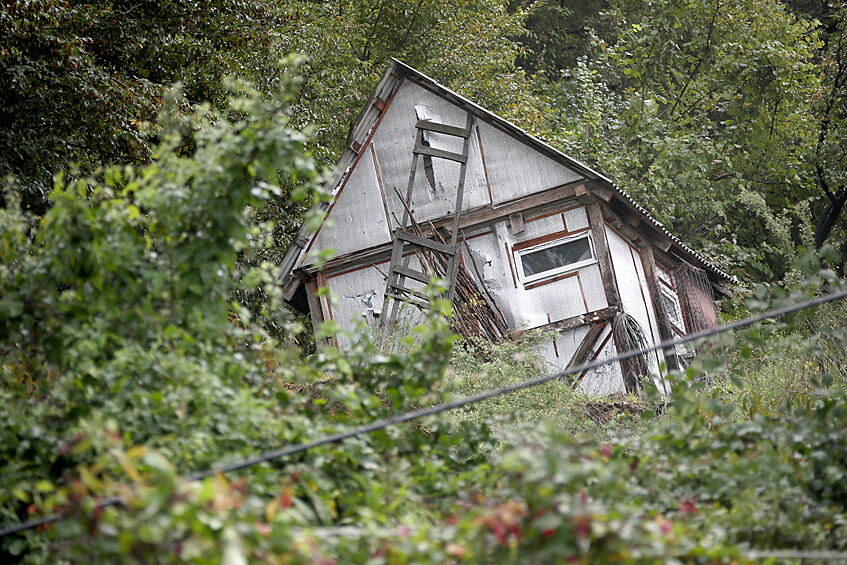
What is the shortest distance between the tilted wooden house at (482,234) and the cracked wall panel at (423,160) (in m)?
0.02

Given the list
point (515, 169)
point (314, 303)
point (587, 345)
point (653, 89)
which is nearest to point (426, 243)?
point (515, 169)

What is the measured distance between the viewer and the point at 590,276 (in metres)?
12.3

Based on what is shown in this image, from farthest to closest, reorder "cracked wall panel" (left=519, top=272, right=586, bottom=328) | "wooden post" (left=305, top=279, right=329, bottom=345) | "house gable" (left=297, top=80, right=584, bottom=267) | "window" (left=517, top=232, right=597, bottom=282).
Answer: "wooden post" (left=305, top=279, right=329, bottom=345) → "house gable" (left=297, top=80, right=584, bottom=267) → "window" (left=517, top=232, right=597, bottom=282) → "cracked wall panel" (left=519, top=272, right=586, bottom=328)

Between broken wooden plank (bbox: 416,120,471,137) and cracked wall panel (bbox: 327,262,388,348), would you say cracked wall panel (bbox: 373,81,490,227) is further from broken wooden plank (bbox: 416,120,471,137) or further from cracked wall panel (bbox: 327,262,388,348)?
cracked wall panel (bbox: 327,262,388,348)

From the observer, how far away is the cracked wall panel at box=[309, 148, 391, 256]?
Answer: 1310 centimetres

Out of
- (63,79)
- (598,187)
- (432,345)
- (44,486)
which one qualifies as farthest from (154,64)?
(44,486)

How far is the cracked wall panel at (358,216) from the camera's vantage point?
516 inches

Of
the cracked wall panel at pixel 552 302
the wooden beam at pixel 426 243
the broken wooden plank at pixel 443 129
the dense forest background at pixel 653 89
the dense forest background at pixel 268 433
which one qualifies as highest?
the dense forest background at pixel 653 89

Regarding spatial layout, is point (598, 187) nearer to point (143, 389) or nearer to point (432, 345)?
point (432, 345)

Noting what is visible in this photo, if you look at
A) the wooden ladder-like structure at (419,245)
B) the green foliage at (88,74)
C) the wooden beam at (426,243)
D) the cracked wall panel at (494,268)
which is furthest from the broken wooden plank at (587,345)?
the green foliage at (88,74)

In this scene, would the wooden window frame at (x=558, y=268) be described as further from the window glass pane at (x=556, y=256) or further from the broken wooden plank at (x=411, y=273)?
the broken wooden plank at (x=411, y=273)

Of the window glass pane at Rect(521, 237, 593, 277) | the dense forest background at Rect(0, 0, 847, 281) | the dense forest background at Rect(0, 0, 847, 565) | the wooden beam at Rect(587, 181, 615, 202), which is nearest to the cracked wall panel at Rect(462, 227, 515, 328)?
the window glass pane at Rect(521, 237, 593, 277)

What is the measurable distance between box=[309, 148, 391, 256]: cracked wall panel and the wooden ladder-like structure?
50cm

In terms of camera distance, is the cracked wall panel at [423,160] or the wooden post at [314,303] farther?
the wooden post at [314,303]
